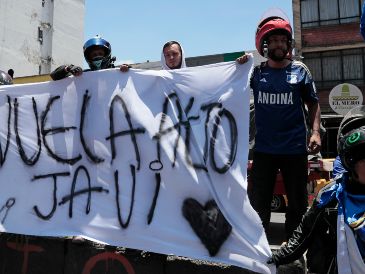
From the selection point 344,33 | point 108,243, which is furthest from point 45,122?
point 344,33

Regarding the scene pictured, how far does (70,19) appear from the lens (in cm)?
4072

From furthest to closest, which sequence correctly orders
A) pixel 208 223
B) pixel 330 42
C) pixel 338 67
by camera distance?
1. pixel 330 42
2. pixel 338 67
3. pixel 208 223

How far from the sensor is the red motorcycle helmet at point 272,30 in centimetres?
317

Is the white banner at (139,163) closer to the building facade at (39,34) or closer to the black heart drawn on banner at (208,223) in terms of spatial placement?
the black heart drawn on banner at (208,223)

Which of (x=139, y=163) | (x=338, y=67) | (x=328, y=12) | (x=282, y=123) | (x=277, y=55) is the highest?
(x=328, y=12)

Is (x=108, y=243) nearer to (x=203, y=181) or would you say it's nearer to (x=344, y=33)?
(x=203, y=181)

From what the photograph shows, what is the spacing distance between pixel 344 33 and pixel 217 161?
21399mm

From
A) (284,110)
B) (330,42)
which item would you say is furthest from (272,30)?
(330,42)

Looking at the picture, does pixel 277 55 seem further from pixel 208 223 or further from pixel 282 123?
pixel 208 223

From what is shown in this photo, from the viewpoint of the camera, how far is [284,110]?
10.2ft

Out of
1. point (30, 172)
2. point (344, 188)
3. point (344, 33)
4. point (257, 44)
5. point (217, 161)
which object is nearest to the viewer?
point (344, 188)

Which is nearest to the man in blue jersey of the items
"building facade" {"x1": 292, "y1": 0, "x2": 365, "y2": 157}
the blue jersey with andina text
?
the blue jersey with andina text

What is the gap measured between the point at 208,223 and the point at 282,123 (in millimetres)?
906

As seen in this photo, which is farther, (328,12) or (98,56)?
(328,12)
